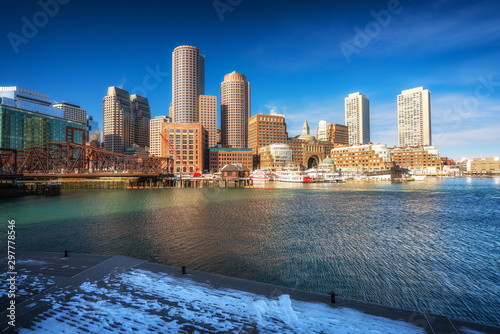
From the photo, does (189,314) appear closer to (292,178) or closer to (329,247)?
(329,247)

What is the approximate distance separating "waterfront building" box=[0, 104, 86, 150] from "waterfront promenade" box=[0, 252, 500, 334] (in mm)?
165983

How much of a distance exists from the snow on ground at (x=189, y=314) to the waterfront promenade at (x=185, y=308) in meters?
0.03

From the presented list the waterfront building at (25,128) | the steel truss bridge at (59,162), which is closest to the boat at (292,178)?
the steel truss bridge at (59,162)

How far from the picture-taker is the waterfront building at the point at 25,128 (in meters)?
157

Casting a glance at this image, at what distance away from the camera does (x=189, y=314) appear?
8914 mm

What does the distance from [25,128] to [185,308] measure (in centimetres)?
22024

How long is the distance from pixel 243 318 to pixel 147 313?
348 cm

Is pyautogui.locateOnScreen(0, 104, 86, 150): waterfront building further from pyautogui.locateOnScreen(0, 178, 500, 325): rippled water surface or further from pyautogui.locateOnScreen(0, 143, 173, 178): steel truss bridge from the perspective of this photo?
pyautogui.locateOnScreen(0, 178, 500, 325): rippled water surface

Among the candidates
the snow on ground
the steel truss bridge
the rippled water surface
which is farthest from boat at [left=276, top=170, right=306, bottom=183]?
the snow on ground

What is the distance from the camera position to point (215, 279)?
1209cm

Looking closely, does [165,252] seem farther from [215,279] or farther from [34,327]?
[34,327]

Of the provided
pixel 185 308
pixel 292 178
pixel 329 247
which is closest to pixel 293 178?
pixel 292 178

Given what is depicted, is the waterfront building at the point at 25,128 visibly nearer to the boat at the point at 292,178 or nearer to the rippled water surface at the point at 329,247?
the boat at the point at 292,178

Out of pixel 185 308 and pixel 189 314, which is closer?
pixel 189 314
